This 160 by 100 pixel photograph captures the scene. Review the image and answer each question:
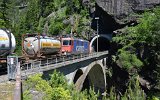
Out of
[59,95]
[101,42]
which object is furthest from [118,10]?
[59,95]

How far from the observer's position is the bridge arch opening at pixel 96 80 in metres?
57.6

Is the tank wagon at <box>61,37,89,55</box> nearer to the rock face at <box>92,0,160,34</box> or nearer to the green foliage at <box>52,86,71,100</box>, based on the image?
the rock face at <box>92,0,160,34</box>

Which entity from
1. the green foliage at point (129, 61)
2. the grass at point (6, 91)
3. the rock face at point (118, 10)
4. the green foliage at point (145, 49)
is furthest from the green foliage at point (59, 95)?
the rock face at point (118, 10)

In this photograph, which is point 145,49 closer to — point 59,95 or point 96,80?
point 96,80

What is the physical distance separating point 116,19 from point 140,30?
10685 mm

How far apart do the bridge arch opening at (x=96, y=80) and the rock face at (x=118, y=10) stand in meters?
12.0

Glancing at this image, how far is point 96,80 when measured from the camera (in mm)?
59688

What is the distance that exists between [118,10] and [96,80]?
15.2 m

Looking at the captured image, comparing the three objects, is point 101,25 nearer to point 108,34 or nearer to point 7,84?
point 108,34

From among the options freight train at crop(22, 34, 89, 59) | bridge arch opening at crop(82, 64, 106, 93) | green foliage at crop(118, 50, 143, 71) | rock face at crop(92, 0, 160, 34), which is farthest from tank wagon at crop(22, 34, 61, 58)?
rock face at crop(92, 0, 160, 34)

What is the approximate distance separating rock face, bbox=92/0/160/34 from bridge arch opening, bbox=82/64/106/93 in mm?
12043

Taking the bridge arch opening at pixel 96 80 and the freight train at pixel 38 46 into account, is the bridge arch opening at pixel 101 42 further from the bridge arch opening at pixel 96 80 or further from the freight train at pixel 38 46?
the freight train at pixel 38 46

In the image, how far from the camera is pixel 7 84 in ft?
61.6

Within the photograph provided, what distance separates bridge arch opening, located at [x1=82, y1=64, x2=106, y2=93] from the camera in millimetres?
57625
